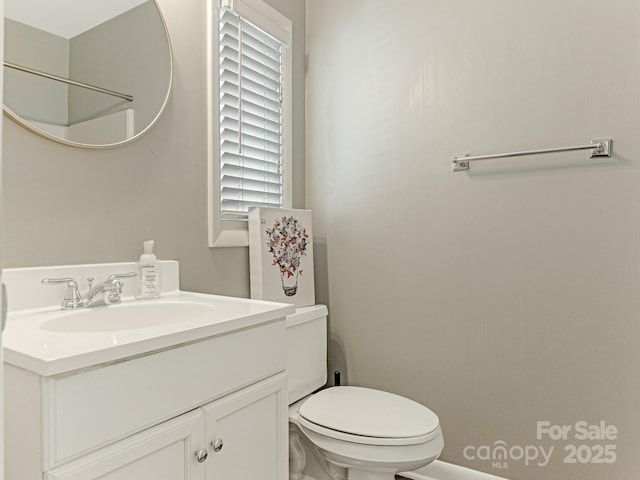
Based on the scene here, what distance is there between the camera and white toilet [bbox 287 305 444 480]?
1279 millimetres

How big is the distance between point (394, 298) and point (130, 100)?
1.22 meters

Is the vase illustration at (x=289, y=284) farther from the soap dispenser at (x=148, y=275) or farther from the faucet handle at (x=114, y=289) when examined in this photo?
the faucet handle at (x=114, y=289)

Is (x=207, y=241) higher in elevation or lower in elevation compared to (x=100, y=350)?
higher

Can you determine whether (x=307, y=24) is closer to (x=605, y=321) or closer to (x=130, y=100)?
(x=130, y=100)

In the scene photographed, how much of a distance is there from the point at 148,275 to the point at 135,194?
249 mm

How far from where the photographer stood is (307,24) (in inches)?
82.4

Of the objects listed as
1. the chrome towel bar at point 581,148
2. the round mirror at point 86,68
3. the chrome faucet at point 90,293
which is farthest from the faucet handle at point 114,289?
the chrome towel bar at point 581,148

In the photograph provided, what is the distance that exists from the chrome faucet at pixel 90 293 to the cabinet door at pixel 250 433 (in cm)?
43

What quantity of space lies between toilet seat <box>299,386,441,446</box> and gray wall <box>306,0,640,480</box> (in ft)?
1.15

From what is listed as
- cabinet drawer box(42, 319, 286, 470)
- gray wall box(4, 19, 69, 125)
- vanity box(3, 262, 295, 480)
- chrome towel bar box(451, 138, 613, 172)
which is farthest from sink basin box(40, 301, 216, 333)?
chrome towel bar box(451, 138, 613, 172)

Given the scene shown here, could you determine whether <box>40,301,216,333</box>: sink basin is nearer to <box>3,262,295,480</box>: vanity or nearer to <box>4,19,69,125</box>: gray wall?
<box>3,262,295,480</box>: vanity

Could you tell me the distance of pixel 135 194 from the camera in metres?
1.33

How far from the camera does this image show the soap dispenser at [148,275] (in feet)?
4.22

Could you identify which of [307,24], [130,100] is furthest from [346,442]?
[307,24]
